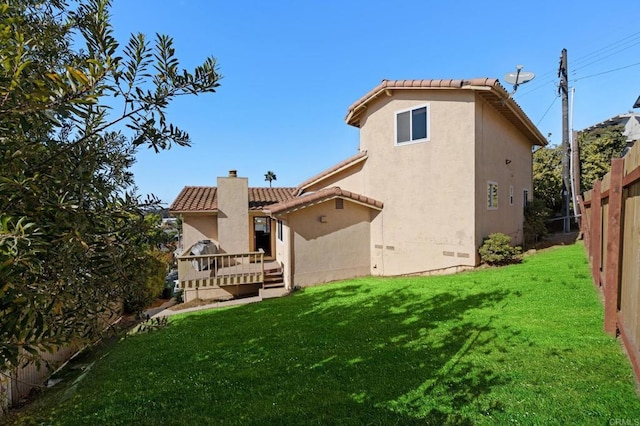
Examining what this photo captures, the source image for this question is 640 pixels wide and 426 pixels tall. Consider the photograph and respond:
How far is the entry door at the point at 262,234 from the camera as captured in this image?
18.1 meters

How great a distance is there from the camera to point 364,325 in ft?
23.7

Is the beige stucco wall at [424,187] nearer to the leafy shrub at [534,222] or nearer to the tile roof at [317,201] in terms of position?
the tile roof at [317,201]

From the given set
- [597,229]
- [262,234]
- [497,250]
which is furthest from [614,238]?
[262,234]

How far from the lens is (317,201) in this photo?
41.4ft

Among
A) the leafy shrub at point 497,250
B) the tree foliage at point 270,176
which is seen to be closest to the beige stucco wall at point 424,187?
the leafy shrub at point 497,250

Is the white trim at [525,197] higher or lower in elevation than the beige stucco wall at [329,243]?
higher

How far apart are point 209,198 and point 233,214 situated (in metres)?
2.43

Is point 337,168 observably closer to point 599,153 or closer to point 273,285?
point 273,285

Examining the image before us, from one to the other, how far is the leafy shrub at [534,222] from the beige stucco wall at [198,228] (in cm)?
1741

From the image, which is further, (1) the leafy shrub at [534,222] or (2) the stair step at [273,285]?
(1) the leafy shrub at [534,222]

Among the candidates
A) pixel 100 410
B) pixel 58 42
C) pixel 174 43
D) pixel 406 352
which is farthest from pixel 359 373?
pixel 58 42

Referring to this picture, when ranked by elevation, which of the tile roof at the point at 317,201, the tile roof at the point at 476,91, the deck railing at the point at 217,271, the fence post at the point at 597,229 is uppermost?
the tile roof at the point at 476,91

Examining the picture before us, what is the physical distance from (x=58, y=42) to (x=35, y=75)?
1296 millimetres

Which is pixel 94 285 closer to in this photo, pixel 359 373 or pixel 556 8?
pixel 359 373
